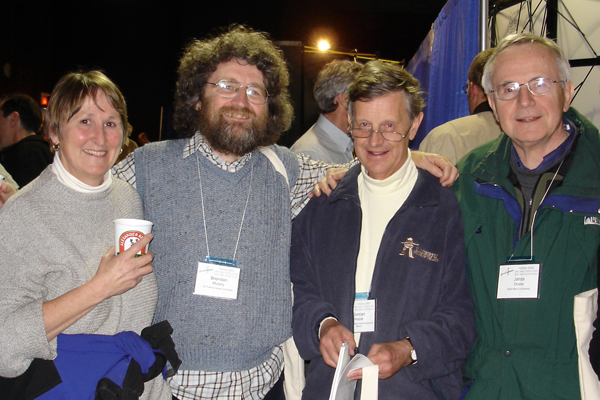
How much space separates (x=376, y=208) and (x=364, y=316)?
48cm

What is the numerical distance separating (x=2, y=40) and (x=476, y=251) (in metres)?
9.75

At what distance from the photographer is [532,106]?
179 cm

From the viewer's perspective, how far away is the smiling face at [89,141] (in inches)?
63.6

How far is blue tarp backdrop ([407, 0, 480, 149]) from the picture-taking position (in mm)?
3625

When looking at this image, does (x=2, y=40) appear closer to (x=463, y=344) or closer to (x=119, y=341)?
(x=119, y=341)

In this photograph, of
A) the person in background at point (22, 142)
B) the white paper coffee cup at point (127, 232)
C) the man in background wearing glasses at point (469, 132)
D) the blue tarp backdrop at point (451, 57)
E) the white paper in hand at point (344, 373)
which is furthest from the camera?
the person in background at point (22, 142)

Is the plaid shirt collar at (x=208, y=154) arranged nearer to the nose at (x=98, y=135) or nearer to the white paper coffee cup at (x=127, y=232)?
the nose at (x=98, y=135)

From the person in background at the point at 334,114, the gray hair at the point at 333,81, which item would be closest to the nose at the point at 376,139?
the person in background at the point at 334,114

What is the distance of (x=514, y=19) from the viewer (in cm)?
453

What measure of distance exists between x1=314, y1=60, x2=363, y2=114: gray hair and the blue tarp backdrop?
732 millimetres

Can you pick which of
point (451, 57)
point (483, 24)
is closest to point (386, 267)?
point (483, 24)

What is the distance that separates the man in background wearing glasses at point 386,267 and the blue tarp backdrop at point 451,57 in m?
1.48

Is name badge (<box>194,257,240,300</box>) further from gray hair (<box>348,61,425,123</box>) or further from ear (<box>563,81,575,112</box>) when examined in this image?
ear (<box>563,81,575,112</box>)

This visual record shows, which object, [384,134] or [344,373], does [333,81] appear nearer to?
[384,134]
